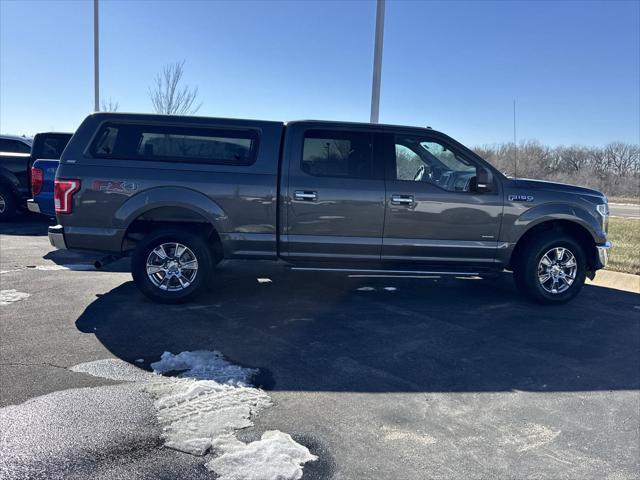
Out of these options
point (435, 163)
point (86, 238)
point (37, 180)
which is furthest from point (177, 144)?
point (37, 180)

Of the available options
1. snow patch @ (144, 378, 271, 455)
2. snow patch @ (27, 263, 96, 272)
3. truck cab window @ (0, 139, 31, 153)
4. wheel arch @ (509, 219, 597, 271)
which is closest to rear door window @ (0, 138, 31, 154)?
truck cab window @ (0, 139, 31, 153)

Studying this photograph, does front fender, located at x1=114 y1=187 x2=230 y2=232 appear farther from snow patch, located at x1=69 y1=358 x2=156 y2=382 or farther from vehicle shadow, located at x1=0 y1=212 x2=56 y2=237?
vehicle shadow, located at x1=0 y1=212 x2=56 y2=237

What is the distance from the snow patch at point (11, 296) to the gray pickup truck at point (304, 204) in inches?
34.6

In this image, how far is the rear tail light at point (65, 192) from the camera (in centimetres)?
548

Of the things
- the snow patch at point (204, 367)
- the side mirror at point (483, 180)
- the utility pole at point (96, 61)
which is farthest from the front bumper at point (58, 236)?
the utility pole at point (96, 61)

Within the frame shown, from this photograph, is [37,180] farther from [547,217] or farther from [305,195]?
[547,217]

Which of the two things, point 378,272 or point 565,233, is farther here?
point 565,233

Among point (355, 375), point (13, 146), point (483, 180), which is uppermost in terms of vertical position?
point (13, 146)

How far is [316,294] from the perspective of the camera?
6.44 metres

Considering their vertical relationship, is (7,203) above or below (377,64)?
below

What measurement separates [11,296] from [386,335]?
4398 millimetres

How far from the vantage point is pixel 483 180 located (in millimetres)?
5820

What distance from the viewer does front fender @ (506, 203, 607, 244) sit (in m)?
6.11

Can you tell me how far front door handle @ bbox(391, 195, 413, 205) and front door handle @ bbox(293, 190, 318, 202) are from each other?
0.91 metres
